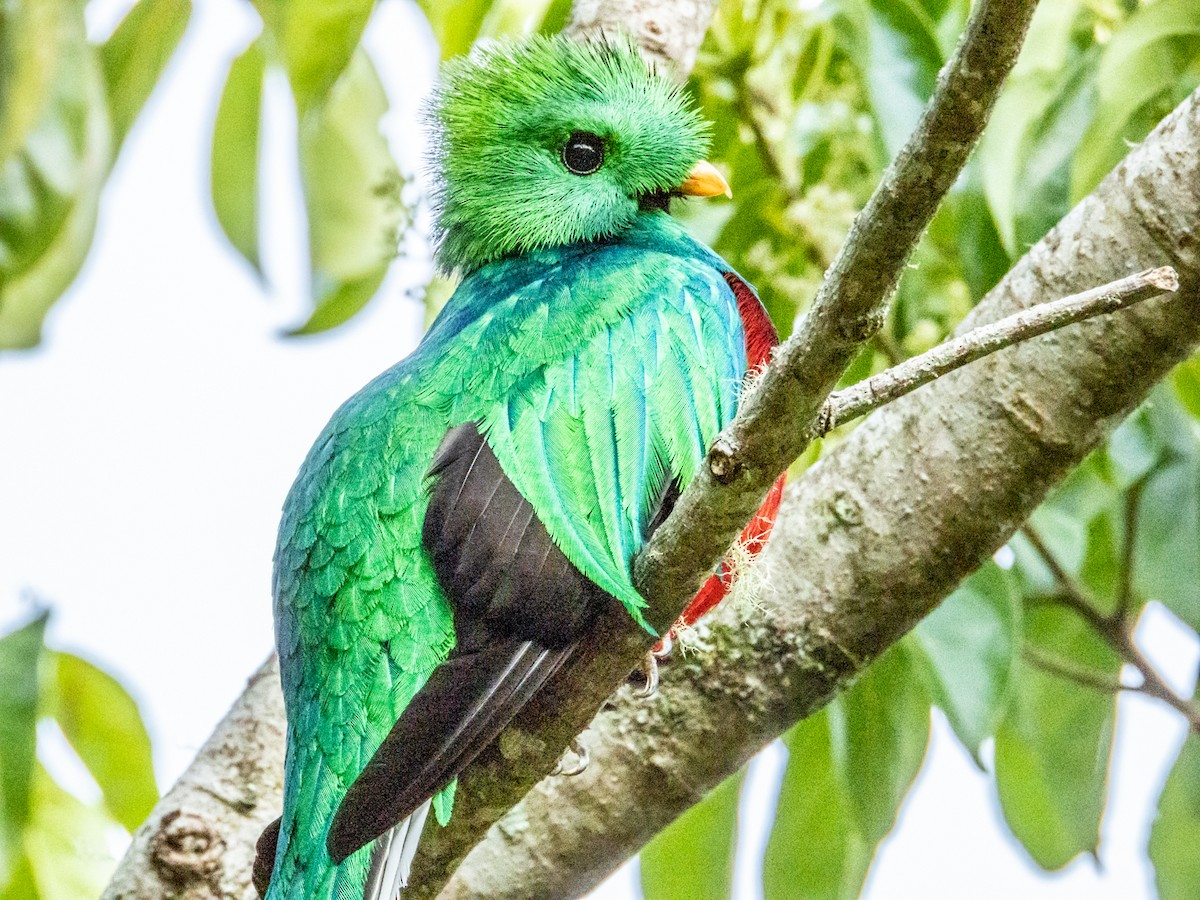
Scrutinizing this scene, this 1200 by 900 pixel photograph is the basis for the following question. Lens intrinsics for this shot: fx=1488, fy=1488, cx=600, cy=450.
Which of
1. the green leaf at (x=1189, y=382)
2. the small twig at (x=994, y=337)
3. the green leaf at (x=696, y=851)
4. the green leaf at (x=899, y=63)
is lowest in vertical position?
the green leaf at (x=696, y=851)

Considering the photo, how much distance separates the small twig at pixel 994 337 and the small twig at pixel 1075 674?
1.81 metres

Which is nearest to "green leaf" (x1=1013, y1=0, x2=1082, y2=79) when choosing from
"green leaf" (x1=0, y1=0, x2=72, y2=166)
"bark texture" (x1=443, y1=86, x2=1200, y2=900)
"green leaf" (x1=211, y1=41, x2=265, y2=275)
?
"bark texture" (x1=443, y1=86, x2=1200, y2=900)

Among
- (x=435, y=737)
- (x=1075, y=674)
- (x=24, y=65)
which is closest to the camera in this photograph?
(x=435, y=737)

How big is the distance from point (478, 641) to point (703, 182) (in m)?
1.29

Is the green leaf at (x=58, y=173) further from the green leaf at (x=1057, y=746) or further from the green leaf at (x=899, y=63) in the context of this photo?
the green leaf at (x=1057, y=746)

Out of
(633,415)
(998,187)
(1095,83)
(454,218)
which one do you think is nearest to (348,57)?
(454,218)

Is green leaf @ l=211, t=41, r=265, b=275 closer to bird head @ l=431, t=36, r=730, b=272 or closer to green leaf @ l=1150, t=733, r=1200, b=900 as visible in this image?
bird head @ l=431, t=36, r=730, b=272

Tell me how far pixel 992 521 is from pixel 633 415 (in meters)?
0.72

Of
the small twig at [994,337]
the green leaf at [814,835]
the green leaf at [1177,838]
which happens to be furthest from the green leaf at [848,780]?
the small twig at [994,337]

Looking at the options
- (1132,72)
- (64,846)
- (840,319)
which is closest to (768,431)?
(840,319)

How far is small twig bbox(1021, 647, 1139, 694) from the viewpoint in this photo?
11.2 feet

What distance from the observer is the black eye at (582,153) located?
9.71ft

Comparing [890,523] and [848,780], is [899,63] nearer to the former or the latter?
[890,523]

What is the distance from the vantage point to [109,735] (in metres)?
3.36
